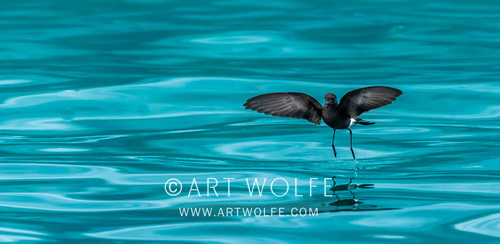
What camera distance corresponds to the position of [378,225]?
4.78 m

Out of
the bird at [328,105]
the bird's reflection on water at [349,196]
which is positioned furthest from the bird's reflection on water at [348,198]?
the bird at [328,105]

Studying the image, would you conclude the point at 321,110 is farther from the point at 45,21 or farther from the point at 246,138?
the point at 45,21

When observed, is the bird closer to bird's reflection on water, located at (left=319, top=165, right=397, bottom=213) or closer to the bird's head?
the bird's head

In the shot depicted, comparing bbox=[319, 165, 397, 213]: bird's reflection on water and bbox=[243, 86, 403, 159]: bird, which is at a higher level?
bbox=[243, 86, 403, 159]: bird

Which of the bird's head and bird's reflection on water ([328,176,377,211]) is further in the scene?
bird's reflection on water ([328,176,377,211])

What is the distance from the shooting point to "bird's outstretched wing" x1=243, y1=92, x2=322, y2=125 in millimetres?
5086

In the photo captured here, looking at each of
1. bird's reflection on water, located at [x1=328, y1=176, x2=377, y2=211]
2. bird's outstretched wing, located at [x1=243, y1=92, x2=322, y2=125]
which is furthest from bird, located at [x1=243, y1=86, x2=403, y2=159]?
bird's reflection on water, located at [x1=328, y1=176, x2=377, y2=211]

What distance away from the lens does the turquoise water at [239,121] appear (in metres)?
4.96

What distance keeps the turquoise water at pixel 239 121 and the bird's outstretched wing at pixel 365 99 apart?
55 cm

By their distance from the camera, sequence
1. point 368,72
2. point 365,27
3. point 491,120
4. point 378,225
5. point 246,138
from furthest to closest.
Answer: point 365,27
point 368,72
point 491,120
point 246,138
point 378,225

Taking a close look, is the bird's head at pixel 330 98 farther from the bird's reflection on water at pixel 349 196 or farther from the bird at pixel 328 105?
the bird's reflection on water at pixel 349 196

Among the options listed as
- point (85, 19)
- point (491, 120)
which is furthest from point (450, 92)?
point (85, 19)

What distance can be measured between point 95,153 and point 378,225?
9.36 feet

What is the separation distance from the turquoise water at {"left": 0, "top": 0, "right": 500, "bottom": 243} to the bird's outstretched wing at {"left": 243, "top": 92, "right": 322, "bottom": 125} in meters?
0.52
